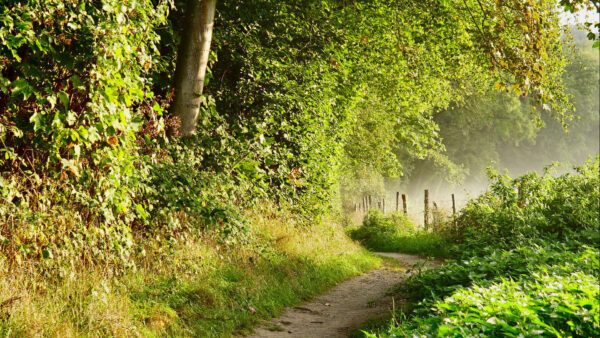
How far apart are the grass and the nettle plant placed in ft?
36.7

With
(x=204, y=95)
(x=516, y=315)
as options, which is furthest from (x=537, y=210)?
(x=204, y=95)

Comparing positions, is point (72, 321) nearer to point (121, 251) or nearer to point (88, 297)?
point (88, 297)

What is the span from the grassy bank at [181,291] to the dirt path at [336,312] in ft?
0.71

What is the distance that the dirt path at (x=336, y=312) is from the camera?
619cm

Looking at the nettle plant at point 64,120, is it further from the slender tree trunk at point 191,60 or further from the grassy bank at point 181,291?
the slender tree trunk at point 191,60

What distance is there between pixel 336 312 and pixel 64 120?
4.96 meters

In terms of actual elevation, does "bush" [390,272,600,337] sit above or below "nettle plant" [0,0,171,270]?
below

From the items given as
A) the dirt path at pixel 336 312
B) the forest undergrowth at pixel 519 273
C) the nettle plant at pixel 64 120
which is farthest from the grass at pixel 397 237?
the nettle plant at pixel 64 120

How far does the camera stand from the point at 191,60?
7.48 m

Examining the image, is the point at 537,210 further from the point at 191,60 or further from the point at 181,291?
the point at 181,291

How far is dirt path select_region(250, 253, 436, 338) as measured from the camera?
6188 mm

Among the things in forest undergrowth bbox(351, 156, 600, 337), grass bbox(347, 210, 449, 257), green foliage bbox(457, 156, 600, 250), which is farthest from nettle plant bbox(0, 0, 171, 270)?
grass bbox(347, 210, 449, 257)

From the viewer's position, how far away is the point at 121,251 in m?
4.99

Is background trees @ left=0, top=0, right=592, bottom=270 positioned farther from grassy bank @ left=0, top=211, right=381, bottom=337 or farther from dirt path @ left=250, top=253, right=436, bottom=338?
dirt path @ left=250, top=253, right=436, bottom=338
